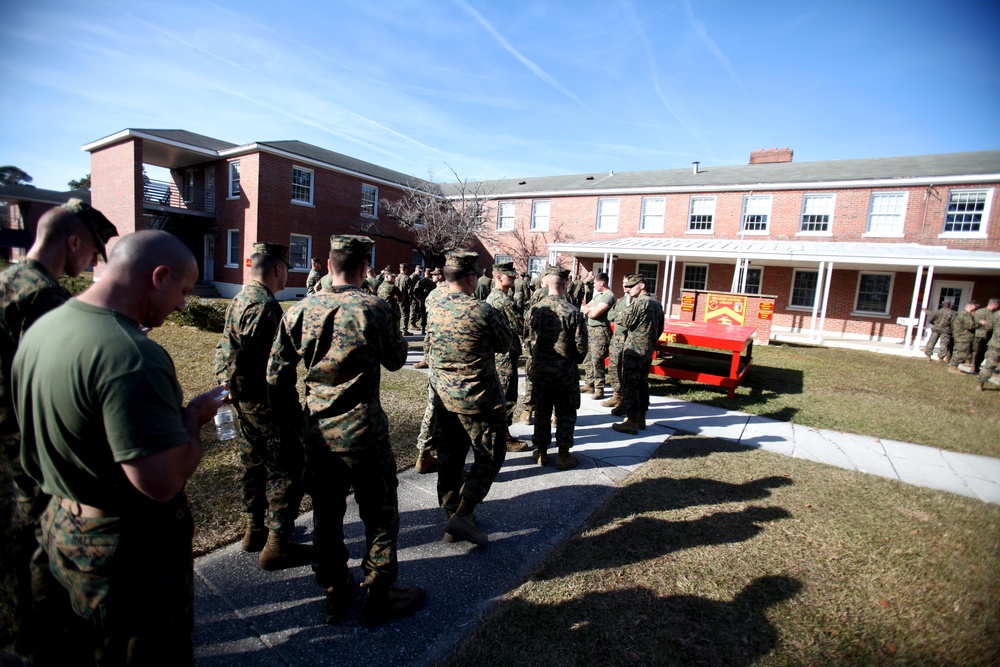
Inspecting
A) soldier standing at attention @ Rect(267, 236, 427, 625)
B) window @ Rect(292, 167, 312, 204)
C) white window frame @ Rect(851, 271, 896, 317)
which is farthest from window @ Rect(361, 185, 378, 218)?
soldier standing at attention @ Rect(267, 236, 427, 625)

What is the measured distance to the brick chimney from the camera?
76.4 feet

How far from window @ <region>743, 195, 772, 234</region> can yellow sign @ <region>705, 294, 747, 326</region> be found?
8.68m

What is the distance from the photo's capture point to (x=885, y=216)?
17750mm

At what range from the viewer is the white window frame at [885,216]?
1739 cm

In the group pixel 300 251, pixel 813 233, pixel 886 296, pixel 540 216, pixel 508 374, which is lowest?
pixel 508 374

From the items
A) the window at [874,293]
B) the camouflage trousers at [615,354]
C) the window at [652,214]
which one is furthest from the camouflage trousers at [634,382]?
the window at [652,214]

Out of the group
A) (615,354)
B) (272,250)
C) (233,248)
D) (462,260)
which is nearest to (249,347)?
(272,250)

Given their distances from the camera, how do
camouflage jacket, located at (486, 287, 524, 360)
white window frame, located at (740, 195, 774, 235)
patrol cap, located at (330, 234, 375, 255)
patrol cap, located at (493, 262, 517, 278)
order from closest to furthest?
1. patrol cap, located at (330, 234, 375, 255)
2. patrol cap, located at (493, 262, 517, 278)
3. camouflage jacket, located at (486, 287, 524, 360)
4. white window frame, located at (740, 195, 774, 235)

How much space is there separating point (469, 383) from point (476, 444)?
1.53ft

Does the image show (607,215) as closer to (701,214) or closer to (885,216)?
Result: (701,214)

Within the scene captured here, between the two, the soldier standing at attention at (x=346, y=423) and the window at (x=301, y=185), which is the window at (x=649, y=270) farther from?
the soldier standing at attention at (x=346, y=423)

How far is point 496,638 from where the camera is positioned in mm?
2549

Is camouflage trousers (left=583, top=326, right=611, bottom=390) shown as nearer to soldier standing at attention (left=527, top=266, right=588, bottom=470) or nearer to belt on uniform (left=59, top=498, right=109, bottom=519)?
soldier standing at attention (left=527, top=266, right=588, bottom=470)

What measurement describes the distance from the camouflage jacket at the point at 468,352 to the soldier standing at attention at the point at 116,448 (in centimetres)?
192
